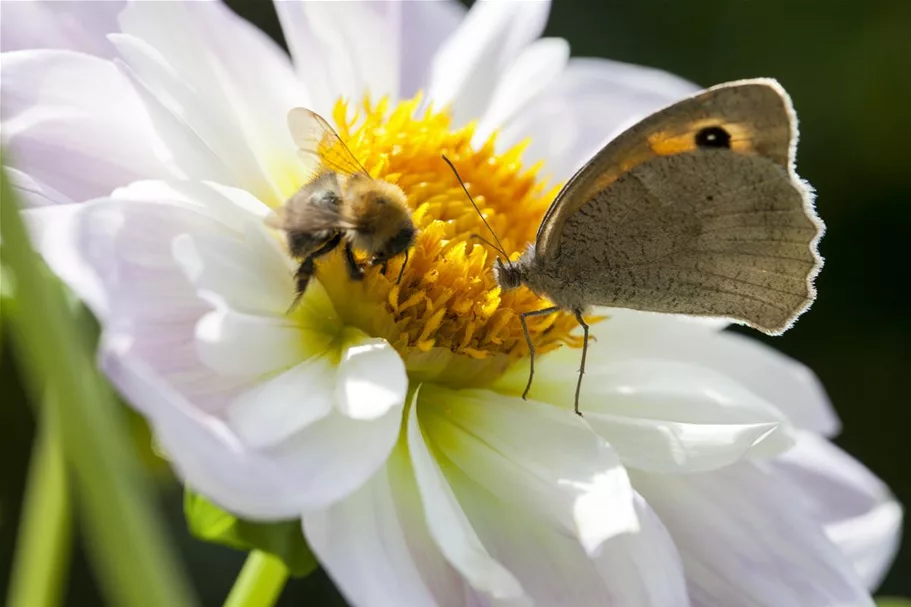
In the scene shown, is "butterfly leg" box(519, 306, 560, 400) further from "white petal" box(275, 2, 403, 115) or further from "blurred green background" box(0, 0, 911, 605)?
"blurred green background" box(0, 0, 911, 605)

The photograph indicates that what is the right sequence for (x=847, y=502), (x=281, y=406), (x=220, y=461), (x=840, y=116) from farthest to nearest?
(x=840, y=116)
(x=847, y=502)
(x=281, y=406)
(x=220, y=461)

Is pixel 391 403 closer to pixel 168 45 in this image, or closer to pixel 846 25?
pixel 168 45

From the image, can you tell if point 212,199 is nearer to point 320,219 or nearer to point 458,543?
point 320,219

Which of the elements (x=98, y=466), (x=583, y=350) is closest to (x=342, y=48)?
(x=583, y=350)

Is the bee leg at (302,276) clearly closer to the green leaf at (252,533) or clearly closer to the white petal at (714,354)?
the green leaf at (252,533)

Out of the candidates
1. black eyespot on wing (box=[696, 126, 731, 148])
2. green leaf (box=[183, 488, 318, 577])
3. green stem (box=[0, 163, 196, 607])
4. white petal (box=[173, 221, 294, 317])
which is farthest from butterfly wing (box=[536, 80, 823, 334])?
green stem (box=[0, 163, 196, 607])

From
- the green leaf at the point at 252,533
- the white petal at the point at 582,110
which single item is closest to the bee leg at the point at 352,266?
the green leaf at the point at 252,533
